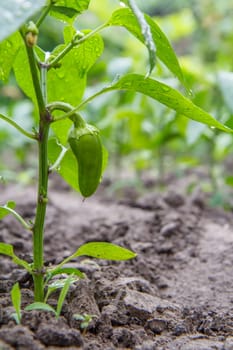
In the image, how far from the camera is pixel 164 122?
235 centimetres

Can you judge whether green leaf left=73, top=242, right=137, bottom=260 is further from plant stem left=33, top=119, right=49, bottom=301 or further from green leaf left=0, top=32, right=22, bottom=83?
green leaf left=0, top=32, right=22, bottom=83

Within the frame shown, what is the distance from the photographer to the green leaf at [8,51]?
923mm

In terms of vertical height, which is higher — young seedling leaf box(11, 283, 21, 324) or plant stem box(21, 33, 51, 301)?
plant stem box(21, 33, 51, 301)

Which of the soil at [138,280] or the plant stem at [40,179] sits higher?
the plant stem at [40,179]

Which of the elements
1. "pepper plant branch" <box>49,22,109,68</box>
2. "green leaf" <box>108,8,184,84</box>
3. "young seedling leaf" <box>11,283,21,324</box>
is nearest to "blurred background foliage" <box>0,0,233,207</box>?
"green leaf" <box>108,8,184,84</box>

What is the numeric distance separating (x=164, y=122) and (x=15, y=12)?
5.65 ft

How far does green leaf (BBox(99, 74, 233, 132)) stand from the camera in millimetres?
857

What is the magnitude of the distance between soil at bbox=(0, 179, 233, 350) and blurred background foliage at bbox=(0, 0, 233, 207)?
245 millimetres

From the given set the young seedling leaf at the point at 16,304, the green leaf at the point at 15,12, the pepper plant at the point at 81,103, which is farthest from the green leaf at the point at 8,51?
the young seedling leaf at the point at 16,304

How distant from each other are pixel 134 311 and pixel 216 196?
42.6 inches

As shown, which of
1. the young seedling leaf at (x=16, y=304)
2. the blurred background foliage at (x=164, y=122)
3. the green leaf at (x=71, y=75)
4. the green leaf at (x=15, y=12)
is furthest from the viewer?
the blurred background foliage at (x=164, y=122)

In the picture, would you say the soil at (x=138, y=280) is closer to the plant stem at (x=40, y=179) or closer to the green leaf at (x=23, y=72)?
the plant stem at (x=40, y=179)

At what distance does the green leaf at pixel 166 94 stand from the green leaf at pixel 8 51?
0.57ft

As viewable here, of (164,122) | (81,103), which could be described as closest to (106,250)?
(81,103)
